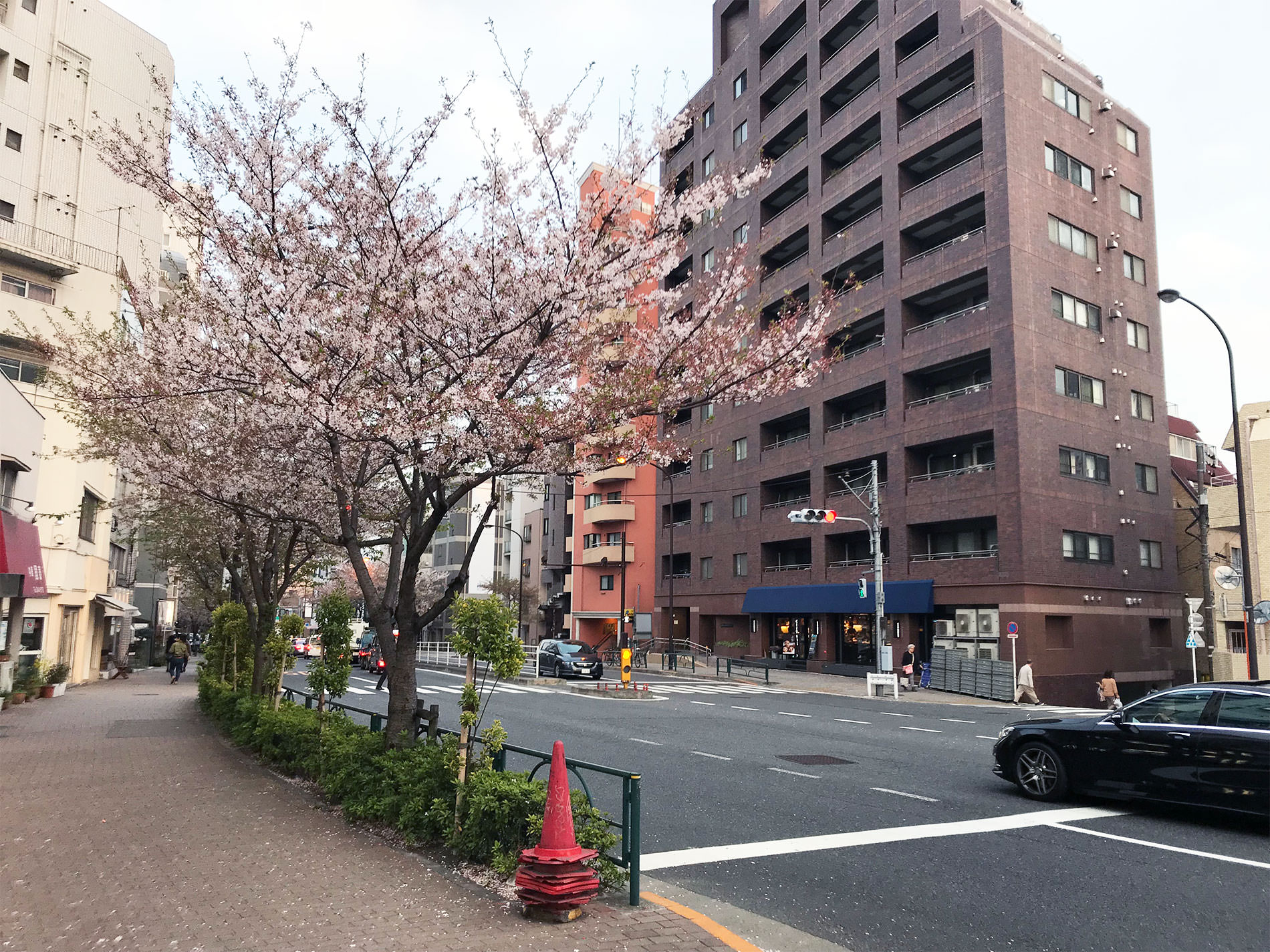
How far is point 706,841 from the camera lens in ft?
27.7

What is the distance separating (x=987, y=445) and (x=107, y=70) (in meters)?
38.6

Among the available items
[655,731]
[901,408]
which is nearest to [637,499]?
[901,408]

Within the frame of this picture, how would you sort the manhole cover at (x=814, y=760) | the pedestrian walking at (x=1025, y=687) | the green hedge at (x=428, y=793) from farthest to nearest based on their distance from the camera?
1. the pedestrian walking at (x=1025, y=687)
2. the manhole cover at (x=814, y=760)
3. the green hedge at (x=428, y=793)

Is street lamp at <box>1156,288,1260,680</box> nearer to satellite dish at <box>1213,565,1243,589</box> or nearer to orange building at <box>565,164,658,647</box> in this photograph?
satellite dish at <box>1213,565,1243,589</box>

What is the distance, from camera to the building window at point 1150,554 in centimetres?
3850

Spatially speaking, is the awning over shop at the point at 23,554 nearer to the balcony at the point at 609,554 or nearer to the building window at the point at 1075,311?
the building window at the point at 1075,311

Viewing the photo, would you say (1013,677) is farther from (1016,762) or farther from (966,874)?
(966,874)

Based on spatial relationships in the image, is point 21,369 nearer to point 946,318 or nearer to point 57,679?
point 57,679

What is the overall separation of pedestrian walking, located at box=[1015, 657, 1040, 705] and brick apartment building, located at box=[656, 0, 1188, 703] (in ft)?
15.4

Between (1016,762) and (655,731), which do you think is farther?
(655,731)

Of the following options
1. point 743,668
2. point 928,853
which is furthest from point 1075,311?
point 928,853

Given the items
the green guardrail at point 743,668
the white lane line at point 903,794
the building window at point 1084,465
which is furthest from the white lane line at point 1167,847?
the building window at point 1084,465

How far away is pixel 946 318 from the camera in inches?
1479

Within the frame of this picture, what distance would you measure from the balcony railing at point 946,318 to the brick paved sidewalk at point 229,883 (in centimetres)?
3287
